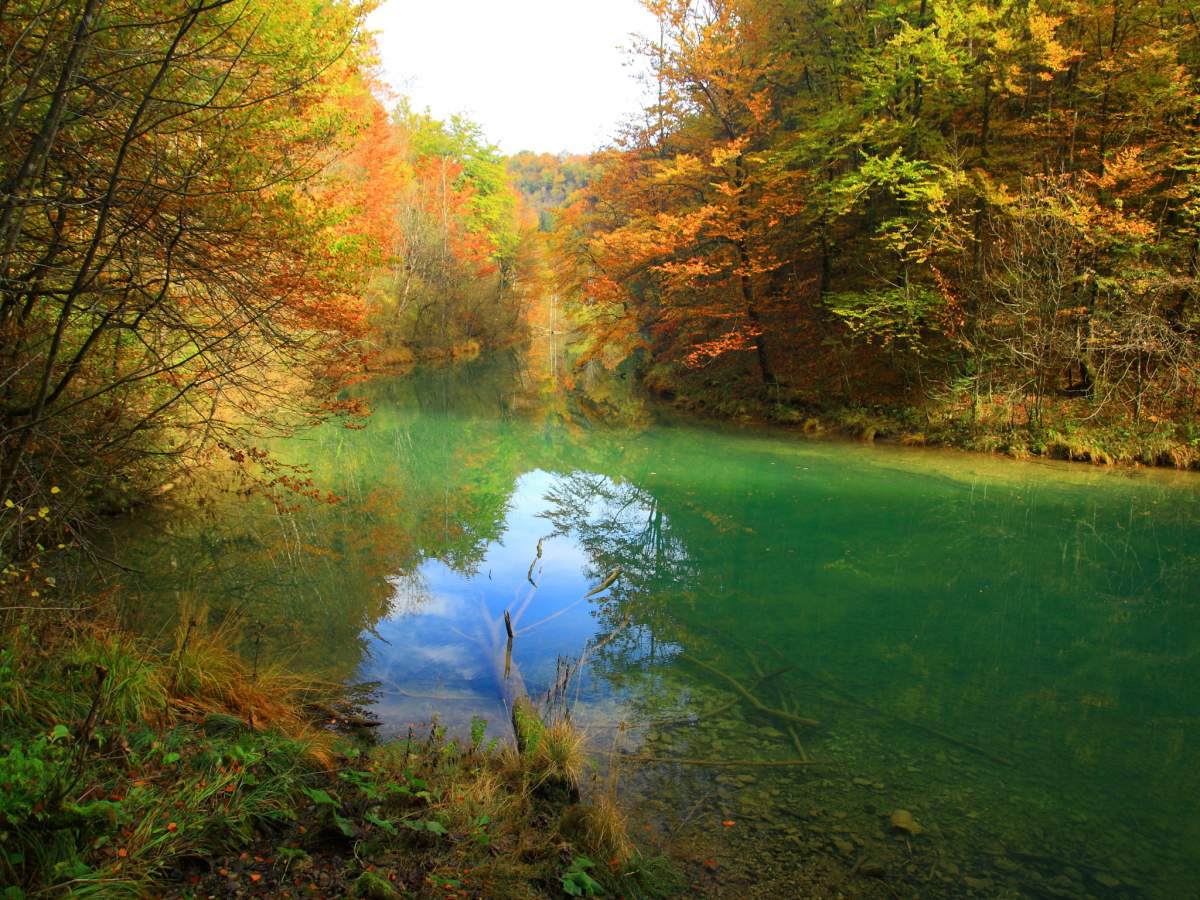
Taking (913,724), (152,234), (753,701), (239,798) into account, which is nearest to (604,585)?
(753,701)

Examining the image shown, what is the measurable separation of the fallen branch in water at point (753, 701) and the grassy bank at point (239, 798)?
1.70 m

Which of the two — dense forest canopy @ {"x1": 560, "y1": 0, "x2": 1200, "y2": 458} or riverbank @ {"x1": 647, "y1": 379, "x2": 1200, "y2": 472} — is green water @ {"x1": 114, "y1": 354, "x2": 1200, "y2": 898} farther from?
dense forest canopy @ {"x1": 560, "y1": 0, "x2": 1200, "y2": 458}

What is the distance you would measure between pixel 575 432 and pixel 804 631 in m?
12.9

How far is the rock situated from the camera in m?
3.89

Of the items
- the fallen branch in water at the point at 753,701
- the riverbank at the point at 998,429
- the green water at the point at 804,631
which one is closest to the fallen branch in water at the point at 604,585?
the green water at the point at 804,631

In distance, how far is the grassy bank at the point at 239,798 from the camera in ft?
7.38

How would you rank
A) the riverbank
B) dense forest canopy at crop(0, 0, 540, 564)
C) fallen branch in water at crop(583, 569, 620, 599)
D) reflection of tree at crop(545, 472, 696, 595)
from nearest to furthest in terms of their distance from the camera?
1. dense forest canopy at crop(0, 0, 540, 564)
2. fallen branch in water at crop(583, 569, 620, 599)
3. reflection of tree at crop(545, 472, 696, 595)
4. the riverbank

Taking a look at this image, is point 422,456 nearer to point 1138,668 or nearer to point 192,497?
point 192,497

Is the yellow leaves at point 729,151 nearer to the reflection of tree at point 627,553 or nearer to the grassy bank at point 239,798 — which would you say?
the reflection of tree at point 627,553

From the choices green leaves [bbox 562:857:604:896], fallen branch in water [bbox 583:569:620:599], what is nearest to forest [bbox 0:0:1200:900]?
green leaves [bbox 562:857:604:896]

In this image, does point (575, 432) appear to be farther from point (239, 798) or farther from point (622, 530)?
point (239, 798)

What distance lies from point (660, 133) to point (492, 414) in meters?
9.67

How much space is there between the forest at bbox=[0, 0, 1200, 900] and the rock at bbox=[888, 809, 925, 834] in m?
0.03

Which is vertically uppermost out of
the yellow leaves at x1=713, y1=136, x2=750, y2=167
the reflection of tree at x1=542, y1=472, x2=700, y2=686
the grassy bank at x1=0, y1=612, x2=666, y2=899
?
the yellow leaves at x1=713, y1=136, x2=750, y2=167
